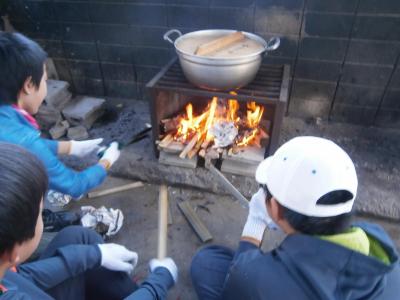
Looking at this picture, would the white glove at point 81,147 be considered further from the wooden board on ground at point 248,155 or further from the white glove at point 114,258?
the wooden board on ground at point 248,155

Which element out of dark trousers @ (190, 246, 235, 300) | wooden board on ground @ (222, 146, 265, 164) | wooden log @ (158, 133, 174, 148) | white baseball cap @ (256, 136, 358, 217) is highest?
white baseball cap @ (256, 136, 358, 217)

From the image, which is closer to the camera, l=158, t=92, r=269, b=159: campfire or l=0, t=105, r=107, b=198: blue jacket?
l=0, t=105, r=107, b=198: blue jacket

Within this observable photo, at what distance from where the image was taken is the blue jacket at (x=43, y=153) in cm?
182

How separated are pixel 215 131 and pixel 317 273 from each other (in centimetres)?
192

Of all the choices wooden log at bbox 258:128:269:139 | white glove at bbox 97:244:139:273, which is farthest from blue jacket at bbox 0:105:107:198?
wooden log at bbox 258:128:269:139

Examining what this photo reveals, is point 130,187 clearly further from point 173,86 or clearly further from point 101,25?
point 101,25

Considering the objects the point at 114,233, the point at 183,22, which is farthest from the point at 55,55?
the point at 114,233

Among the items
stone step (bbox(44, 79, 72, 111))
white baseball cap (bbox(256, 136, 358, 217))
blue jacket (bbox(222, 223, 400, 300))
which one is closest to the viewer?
blue jacket (bbox(222, 223, 400, 300))

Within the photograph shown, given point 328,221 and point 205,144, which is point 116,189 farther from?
point 328,221

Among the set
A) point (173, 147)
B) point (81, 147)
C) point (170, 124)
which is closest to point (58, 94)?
point (81, 147)

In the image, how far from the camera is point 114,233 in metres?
2.56

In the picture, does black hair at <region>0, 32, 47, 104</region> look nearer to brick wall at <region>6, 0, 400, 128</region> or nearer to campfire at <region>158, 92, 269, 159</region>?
campfire at <region>158, 92, 269, 159</region>

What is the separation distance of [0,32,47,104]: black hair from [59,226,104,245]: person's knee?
0.83 meters

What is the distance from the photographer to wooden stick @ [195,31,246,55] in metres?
2.45
